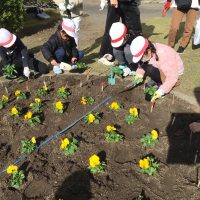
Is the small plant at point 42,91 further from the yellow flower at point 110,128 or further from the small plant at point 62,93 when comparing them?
the yellow flower at point 110,128

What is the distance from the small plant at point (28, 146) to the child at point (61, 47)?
1.97m

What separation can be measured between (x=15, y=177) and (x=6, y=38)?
2695 millimetres

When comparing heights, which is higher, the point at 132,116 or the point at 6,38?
the point at 6,38

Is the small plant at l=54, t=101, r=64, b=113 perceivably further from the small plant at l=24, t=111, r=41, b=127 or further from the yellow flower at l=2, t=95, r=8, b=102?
the yellow flower at l=2, t=95, r=8, b=102

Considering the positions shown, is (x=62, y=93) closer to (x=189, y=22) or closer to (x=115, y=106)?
(x=115, y=106)

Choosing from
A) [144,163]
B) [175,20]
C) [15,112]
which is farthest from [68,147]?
[175,20]

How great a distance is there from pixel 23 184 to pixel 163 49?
247 cm

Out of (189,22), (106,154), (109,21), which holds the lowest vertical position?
(106,154)

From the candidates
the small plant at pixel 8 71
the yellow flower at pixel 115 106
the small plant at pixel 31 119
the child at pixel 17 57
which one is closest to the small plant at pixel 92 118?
the yellow flower at pixel 115 106

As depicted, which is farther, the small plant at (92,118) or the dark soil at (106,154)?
the small plant at (92,118)

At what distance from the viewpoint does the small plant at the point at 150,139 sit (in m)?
3.88

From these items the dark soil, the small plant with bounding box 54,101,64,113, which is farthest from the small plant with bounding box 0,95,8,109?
the small plant with bounding box 54,101,64,113

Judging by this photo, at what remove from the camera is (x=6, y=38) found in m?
5.39

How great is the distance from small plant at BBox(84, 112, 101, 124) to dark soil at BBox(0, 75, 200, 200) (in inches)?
2.8
